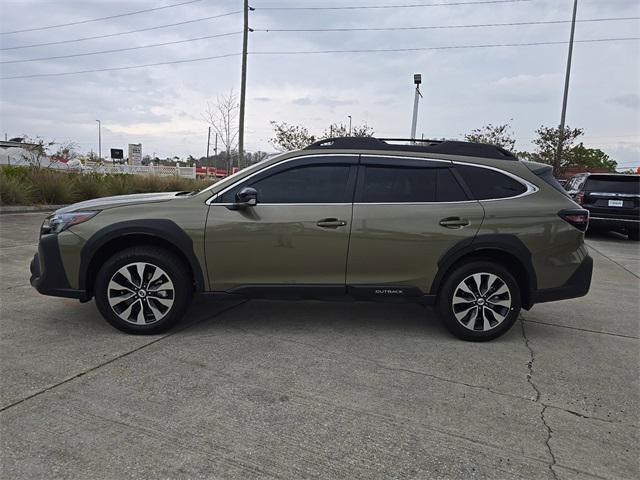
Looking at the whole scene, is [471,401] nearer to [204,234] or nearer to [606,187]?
[204,234]

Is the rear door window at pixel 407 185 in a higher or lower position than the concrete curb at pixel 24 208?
higher

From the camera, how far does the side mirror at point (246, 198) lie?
393cm

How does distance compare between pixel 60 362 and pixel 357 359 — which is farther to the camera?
pixel 357 359

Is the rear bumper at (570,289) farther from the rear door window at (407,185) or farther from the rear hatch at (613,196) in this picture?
the rear hatch at (613,196)

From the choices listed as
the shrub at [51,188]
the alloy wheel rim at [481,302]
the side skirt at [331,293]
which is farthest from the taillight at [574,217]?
the shrub at [51,188]

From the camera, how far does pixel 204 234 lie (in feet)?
13.1

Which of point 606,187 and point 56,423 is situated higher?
point 606,187

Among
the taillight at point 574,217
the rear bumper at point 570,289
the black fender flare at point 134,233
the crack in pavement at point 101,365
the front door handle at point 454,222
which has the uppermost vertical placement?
the taillight at point 574,217

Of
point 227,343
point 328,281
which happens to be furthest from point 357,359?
point 227,343

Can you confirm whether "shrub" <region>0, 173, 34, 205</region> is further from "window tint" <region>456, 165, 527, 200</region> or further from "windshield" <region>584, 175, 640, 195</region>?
"windshield" <region>584, 175, 640, 195</region>

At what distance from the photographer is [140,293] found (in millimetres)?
4004

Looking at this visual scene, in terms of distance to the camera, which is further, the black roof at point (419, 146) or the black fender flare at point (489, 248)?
the black roof at point (419, 146)

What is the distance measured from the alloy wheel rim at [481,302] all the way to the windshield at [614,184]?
9.55 metres

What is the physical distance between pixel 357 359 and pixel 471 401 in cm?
96
